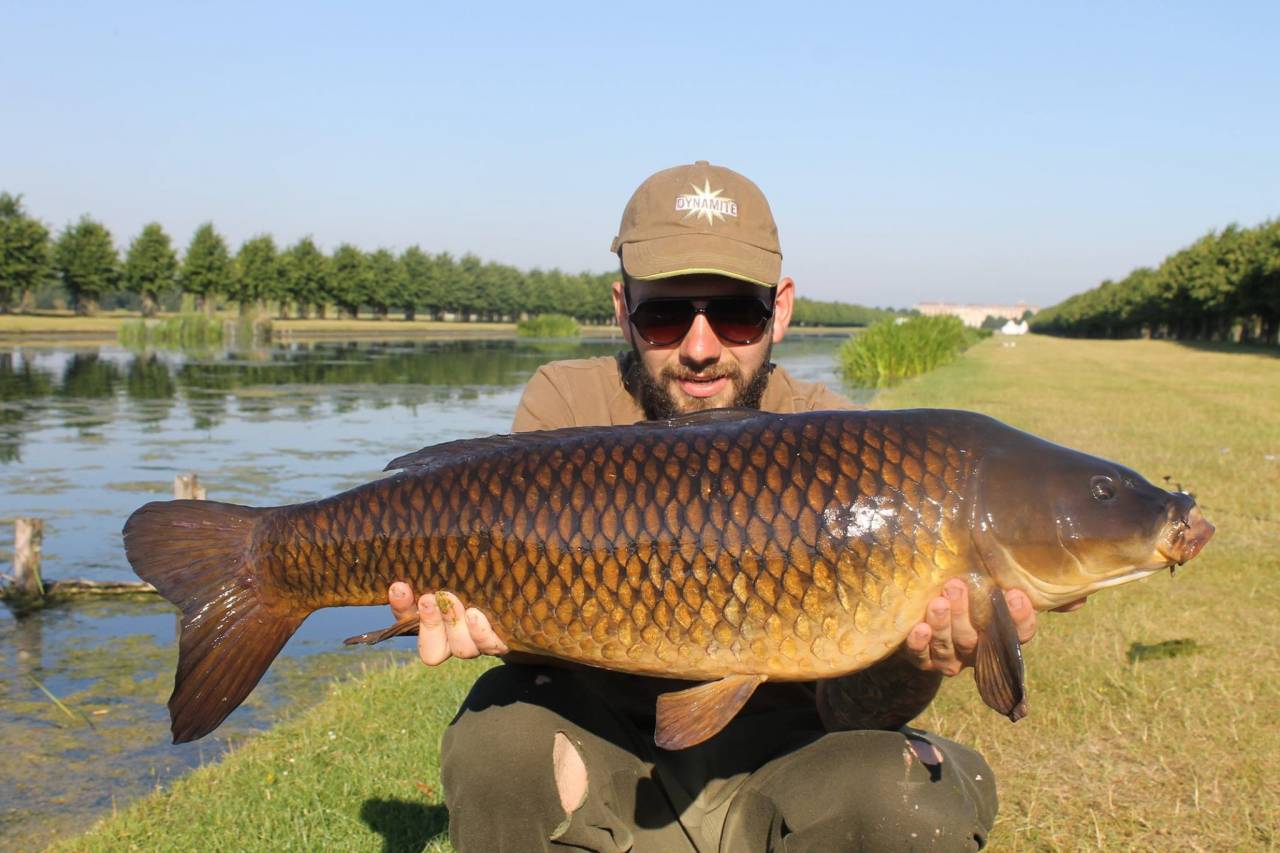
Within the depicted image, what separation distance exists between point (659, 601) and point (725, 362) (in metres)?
0.87

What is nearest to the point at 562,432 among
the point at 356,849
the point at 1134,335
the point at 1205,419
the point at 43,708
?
the point at 356,849

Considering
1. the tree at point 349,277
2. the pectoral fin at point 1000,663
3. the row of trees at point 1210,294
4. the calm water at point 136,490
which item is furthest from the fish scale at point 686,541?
the tree at point 349,277

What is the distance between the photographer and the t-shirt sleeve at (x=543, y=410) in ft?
8.62

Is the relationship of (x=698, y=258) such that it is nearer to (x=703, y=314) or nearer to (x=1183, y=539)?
(x=703, y=314)

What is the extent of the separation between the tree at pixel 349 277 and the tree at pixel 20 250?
73.9 feet

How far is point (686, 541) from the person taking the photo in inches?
74.3

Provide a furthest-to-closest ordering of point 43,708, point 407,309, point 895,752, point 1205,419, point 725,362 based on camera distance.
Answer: point 407,309, point 1205,419, point 43,708, point 725,362, point 895,752

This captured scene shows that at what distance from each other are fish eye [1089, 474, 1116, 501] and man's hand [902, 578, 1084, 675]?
0.20 metres

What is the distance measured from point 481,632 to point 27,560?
577 cm

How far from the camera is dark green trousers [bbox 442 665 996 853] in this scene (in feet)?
6.70

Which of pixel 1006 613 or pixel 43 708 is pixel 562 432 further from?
pixel 43 708

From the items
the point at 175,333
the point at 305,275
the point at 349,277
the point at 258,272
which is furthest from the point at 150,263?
the point at 175,333

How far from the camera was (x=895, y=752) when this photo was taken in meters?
2.07

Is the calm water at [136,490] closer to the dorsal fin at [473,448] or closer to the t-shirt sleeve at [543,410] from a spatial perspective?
the t-shirt sleeve at [543,410]
